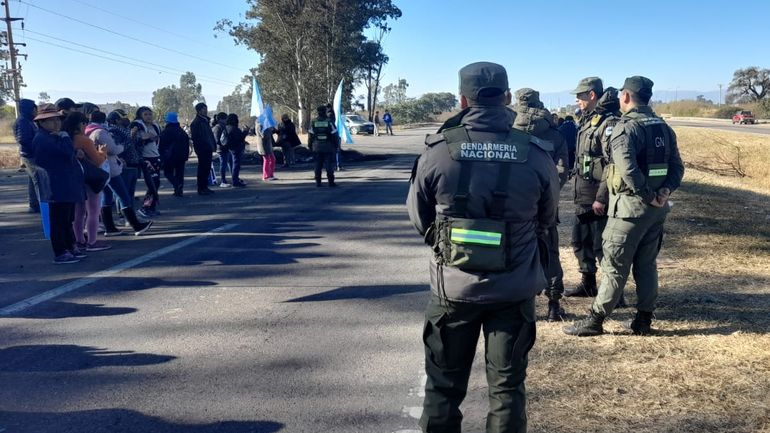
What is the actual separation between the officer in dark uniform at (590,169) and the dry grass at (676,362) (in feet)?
1.38

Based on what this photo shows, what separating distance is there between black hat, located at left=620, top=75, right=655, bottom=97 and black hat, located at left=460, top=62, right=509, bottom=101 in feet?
7.27

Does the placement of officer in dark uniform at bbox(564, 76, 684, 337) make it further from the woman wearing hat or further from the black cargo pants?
the woman wearing hat

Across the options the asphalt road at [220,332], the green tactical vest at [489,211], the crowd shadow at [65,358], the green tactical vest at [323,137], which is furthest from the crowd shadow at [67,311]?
the green tactical vest at [323,137]

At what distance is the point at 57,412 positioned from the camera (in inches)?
142

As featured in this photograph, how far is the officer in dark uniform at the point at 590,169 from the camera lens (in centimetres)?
558

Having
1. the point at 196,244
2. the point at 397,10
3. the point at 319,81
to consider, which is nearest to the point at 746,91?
the point at 397,10

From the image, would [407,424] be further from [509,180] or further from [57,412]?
[57,412]

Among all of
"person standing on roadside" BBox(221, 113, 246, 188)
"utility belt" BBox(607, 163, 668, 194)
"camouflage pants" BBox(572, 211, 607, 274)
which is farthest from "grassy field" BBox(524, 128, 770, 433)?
"person standing on roadside" BBox(221, 113, 246, 188)

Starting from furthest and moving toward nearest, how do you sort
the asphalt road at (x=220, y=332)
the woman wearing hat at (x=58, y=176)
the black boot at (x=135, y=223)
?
the black boot at (x=135, y=223), the woman wearing hat at (x=58, y=176), the asphalt road at (x=220, y=332)

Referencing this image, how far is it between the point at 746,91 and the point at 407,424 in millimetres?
103347

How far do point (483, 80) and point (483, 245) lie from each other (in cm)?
78

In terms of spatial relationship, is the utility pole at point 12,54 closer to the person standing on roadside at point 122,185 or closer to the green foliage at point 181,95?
the person standing on roadside at point 122,185

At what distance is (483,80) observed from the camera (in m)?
2.87

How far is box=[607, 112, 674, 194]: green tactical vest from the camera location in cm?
458
